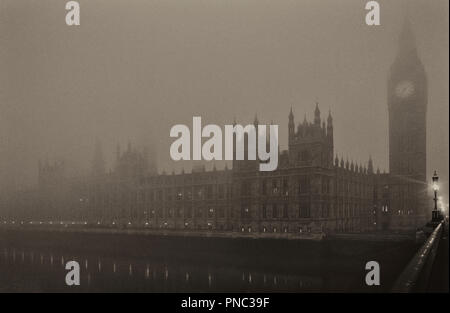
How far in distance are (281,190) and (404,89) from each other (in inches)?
1755

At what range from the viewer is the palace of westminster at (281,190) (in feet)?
181

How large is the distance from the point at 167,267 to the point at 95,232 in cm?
2262

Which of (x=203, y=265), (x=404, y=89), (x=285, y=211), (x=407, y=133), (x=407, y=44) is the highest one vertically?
(x=407, y=44)

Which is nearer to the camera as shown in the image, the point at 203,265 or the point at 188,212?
the point at 203,265

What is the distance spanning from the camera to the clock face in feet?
280

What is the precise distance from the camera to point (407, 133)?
8500 centimetres

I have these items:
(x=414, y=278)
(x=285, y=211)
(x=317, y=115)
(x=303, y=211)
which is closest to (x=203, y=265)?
(x=285, y=211)

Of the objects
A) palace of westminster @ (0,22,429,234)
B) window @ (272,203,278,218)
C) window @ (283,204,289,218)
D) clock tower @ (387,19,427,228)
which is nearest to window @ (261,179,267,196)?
palace of westminster @ (0,22,429,234)

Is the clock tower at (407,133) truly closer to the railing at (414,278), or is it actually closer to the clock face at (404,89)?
the clock face at (404,89)

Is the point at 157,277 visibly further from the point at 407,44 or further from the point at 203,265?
the point at 407,44

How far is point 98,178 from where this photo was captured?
269ft

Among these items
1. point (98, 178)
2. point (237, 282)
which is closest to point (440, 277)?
point (237, 282)

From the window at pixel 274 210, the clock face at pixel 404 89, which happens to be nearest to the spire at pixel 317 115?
the window at pixel 274 210
